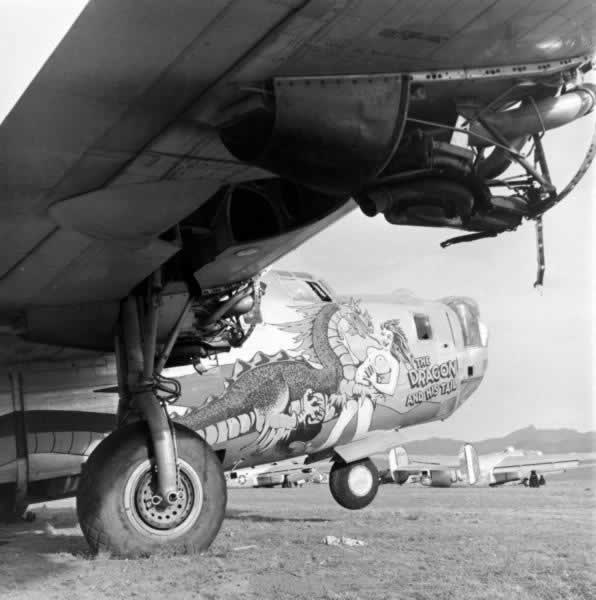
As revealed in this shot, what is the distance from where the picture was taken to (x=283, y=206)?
6.99 m

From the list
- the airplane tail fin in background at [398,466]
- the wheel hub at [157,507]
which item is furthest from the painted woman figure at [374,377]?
the airplane tail fin in background at [398,466]

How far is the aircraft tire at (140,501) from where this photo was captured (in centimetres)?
659

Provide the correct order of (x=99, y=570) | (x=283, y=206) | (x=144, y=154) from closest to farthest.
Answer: (x=144, y=154) → (x=99, y=570) → (x=283, y=206)

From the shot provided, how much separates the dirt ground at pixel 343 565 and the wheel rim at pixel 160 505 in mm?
279

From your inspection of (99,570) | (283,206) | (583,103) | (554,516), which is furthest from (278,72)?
(554,516)

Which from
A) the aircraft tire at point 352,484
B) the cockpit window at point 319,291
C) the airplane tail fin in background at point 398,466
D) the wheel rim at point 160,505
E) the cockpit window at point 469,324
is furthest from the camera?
the airplane tail fin in background at point 398,466

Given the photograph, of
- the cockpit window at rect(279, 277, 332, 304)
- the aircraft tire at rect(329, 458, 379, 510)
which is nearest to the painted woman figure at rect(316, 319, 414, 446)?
the aircraft tire at rect(329, 458, 379, 510)

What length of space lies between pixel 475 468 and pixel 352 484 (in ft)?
57.3

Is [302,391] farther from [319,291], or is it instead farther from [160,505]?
[160,505]

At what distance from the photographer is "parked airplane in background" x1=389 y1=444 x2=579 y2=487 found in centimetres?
2805

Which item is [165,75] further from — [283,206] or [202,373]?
[202,373]

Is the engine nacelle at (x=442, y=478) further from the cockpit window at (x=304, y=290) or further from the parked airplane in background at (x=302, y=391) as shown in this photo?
the cockpit window at (x=304, y=290)

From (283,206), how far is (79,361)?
11.4 feet

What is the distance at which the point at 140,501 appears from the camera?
673 cm
